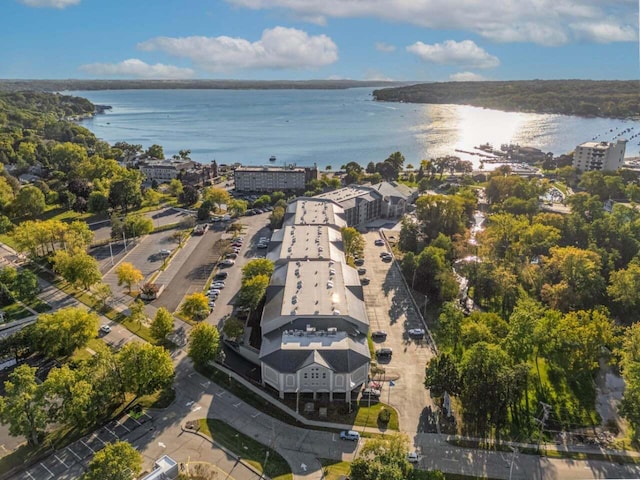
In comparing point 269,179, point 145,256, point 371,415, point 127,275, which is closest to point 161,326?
point 127,275

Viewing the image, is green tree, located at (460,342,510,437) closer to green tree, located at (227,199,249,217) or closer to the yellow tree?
the yellow tree

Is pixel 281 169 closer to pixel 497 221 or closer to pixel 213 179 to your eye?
pixel 213 179

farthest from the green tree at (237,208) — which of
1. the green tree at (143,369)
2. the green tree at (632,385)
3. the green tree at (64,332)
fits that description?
the green tree at (632,385)

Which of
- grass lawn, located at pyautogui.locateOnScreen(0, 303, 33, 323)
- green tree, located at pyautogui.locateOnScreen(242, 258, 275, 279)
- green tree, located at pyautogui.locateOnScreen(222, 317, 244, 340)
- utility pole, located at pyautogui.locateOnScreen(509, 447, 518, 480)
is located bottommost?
utility pole, located at pyautogui.locateOnScreen(509, 447, 518, 480)

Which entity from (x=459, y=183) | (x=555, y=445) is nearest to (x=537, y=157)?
(x=459, y=183)

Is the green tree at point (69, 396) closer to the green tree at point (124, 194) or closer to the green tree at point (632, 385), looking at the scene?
the green tree at point (632, 385)

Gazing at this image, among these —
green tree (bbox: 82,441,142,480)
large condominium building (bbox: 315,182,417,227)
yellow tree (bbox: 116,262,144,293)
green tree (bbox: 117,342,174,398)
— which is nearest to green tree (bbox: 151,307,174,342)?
green tree (bbox: 117,342,174,398)

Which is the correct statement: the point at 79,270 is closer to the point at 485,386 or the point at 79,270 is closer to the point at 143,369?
the point at 143,369
